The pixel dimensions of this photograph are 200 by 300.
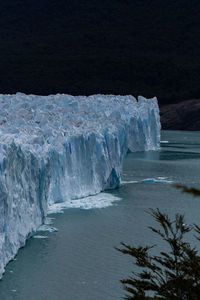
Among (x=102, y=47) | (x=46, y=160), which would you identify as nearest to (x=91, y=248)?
(x=46, y=160)

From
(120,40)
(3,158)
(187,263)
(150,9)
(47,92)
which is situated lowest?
(187,263)

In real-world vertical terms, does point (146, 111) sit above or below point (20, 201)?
above

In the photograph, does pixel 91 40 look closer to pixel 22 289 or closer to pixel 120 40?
pixel 120 40

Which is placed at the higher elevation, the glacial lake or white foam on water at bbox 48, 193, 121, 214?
white foam on water at bbox 48, 193, 121, 214

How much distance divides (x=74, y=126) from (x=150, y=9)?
208 ft

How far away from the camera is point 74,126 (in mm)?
17062

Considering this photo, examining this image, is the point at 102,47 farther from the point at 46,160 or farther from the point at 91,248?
the point at 91,248

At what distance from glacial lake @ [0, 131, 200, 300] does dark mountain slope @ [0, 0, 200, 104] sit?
4275 cm

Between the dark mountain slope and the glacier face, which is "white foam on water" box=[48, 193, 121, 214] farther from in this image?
the dark mountain slope

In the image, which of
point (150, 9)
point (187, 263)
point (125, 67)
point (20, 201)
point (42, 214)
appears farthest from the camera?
point (150, 9)

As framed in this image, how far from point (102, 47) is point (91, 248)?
5952 centimetres

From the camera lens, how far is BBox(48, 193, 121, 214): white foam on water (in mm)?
14705

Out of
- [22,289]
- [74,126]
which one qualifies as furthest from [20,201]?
[74,126]

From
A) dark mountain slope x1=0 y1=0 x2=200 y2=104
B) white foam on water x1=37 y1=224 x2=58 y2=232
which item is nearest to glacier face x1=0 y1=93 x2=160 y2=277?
white foam on water x1=37 y1=224 x2=58 y2=232
